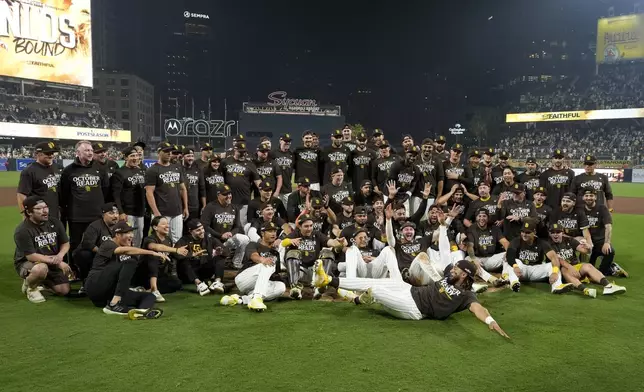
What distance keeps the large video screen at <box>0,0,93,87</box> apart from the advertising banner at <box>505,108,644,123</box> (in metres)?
44.8

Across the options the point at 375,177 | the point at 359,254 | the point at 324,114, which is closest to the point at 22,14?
the point at 324,114

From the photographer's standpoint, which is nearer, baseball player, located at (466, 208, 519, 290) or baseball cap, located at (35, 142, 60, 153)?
baseball cap, located at (35, 142, 60, 153)

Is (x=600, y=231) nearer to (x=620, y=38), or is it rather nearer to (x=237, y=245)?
(x=237, y=245)

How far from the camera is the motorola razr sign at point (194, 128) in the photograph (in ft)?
175

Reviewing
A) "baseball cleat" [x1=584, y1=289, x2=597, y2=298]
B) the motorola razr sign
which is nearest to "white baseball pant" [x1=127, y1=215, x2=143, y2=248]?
"baseball cleat" [x1=584, y1=289, x2=597, y2=298]

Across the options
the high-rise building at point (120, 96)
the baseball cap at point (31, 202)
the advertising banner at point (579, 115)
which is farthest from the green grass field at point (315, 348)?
the high-rise building at point (120, 96)

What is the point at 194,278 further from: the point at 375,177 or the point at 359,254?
the point at 375,177

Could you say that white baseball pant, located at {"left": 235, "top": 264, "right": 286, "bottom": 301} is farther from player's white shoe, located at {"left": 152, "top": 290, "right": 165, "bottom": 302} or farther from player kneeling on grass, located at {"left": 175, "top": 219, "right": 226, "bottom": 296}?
player's white shoe, located at {"left": 152, "top": 290, "right": 165, "bottom": 302}

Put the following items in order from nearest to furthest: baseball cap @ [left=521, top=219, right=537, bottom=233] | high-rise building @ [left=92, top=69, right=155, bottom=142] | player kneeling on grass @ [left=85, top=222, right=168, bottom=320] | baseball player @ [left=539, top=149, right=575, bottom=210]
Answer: player kneeling on grass @ [left=85, top=222, right=168, bottom=320] → baseball cap @ [left=521, top=219, right=537, bottom=233] → baseball player @ [left=539, top=149, right=575, bottom=210] → high-rise building @ [left=92, top=69, right=155, bottom=142]

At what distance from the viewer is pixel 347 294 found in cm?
645

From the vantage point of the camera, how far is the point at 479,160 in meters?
10.2

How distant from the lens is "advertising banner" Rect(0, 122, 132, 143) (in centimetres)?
3766

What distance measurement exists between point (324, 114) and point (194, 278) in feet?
142

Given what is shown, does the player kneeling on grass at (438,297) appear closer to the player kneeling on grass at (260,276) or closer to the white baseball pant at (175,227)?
the player kneeling on grass at (260,276)
